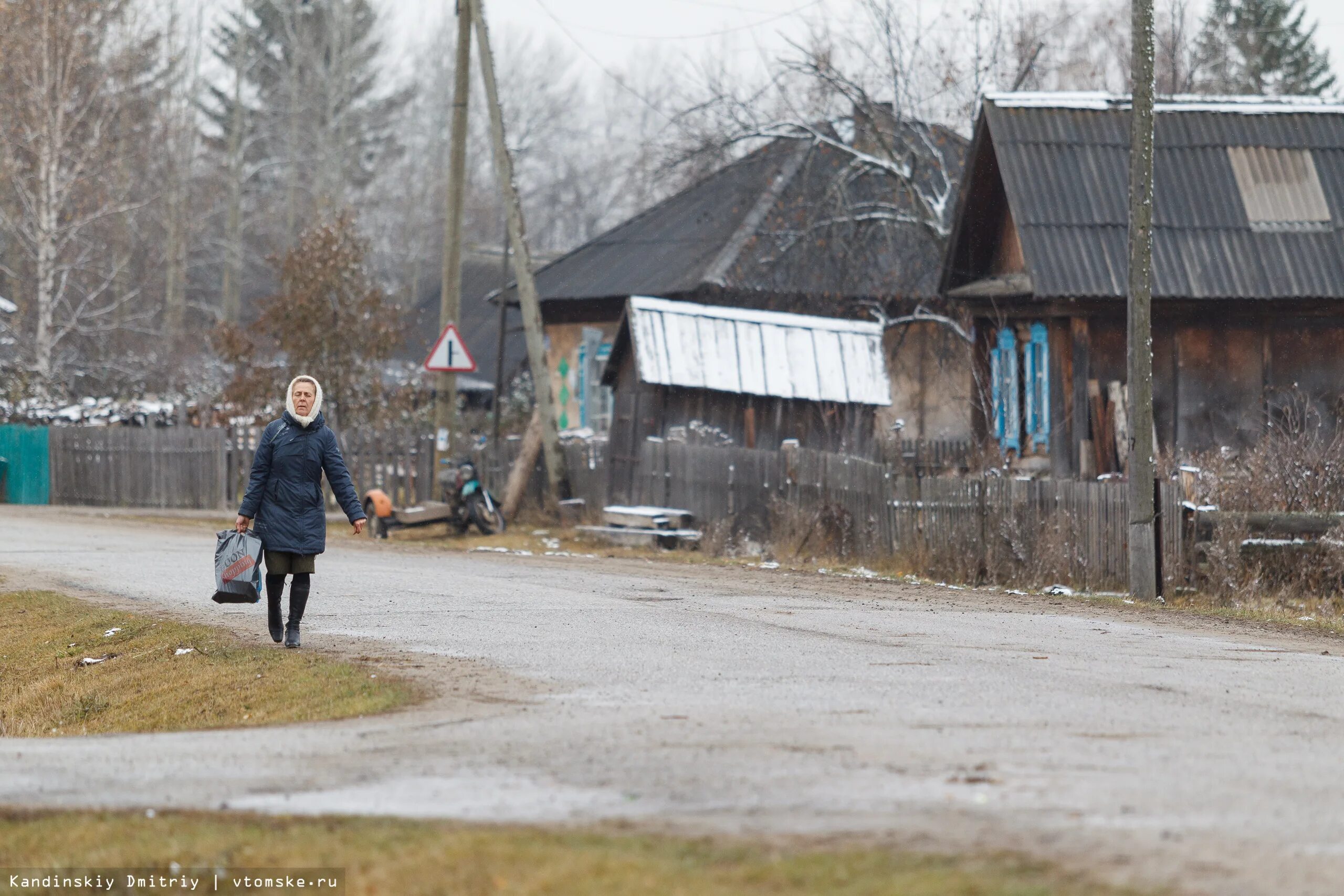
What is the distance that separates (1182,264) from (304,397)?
1458 centimetres

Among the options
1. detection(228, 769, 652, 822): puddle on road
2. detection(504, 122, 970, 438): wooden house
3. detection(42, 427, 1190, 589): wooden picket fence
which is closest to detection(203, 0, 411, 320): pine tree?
detection(504, 122, 970, 438): wooden house

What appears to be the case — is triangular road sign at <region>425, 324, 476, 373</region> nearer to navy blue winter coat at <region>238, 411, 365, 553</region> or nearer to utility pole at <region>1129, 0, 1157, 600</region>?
utility pole at <region>1129, 0, 1157, 600</region>

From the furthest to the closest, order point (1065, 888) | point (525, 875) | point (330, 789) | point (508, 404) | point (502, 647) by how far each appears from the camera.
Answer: point (508, 404), point (502, 647), point (330, 789), point (525, 875), point (1065, 888)

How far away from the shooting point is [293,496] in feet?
38.5

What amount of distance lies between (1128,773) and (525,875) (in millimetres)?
2597

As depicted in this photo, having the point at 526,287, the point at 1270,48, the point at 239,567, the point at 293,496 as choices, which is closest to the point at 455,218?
the point at 526,287

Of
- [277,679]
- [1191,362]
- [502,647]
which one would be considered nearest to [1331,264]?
[1191,362]

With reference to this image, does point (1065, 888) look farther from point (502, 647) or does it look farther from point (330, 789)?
point (502, 647)

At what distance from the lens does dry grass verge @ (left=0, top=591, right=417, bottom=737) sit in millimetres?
10000

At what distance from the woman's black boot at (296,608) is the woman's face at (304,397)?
3.64 ft

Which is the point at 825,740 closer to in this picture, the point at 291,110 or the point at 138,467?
the point at 138,467

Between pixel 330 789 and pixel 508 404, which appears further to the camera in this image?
pixel 508 404

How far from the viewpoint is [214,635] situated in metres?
12.8

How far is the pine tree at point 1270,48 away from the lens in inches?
2071
